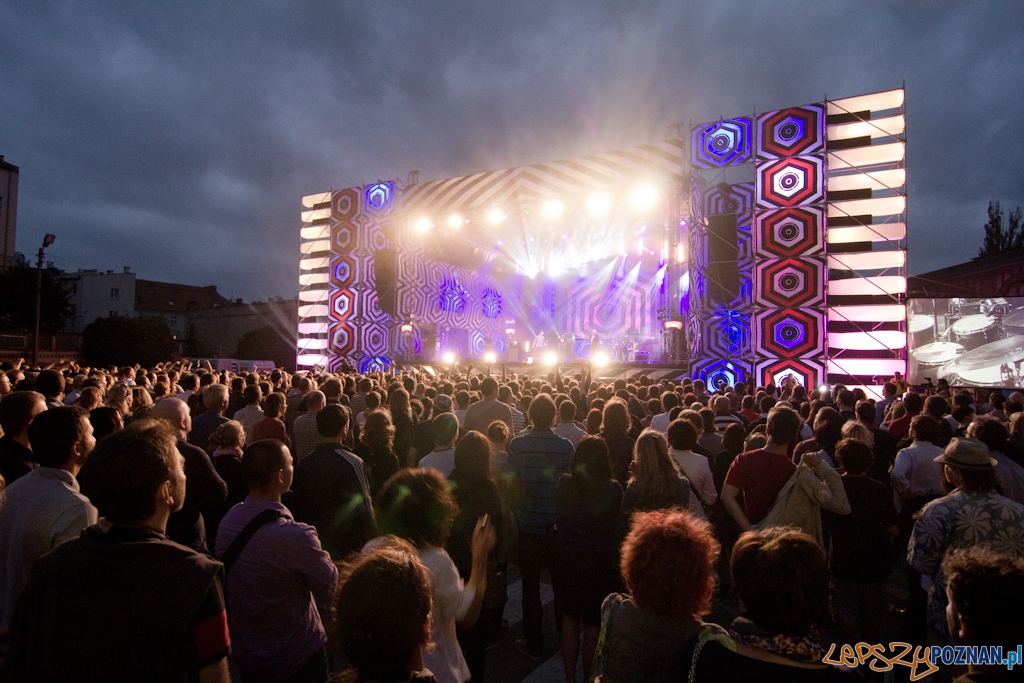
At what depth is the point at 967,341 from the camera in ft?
49.4

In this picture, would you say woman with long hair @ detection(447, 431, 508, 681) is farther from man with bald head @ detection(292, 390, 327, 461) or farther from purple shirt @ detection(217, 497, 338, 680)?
man with bald head @ detection(292, 390, 327, 461)

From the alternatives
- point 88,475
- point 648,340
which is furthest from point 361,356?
point 88,475

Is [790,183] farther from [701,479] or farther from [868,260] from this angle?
[701,479]

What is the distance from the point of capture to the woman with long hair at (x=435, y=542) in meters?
2.26

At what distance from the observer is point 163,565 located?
1446mm

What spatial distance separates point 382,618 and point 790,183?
64.3ft

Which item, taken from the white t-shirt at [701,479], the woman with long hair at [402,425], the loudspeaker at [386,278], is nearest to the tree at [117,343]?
the loudspeaker at [386,278]

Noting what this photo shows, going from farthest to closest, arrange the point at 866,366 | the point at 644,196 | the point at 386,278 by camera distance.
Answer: the point at 386,278, the point at 644,196, the point at 866,366

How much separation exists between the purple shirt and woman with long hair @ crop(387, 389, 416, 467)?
10.8 ft

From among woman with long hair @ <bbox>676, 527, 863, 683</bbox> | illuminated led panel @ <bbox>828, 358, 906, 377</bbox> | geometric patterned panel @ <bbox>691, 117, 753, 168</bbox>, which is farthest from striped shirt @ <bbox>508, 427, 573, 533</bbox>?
geometric patterned panel @ <bbox>691, 117, 753, 168</bbox>

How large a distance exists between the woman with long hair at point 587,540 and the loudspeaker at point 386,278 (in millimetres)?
22282

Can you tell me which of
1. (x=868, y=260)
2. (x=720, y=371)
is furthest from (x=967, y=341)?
(x=720, y=371)

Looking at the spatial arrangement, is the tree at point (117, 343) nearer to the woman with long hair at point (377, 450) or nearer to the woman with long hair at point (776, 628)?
the woman with long hair at point (377, 450)

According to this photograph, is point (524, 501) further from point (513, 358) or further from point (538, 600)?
point (513, 358)
